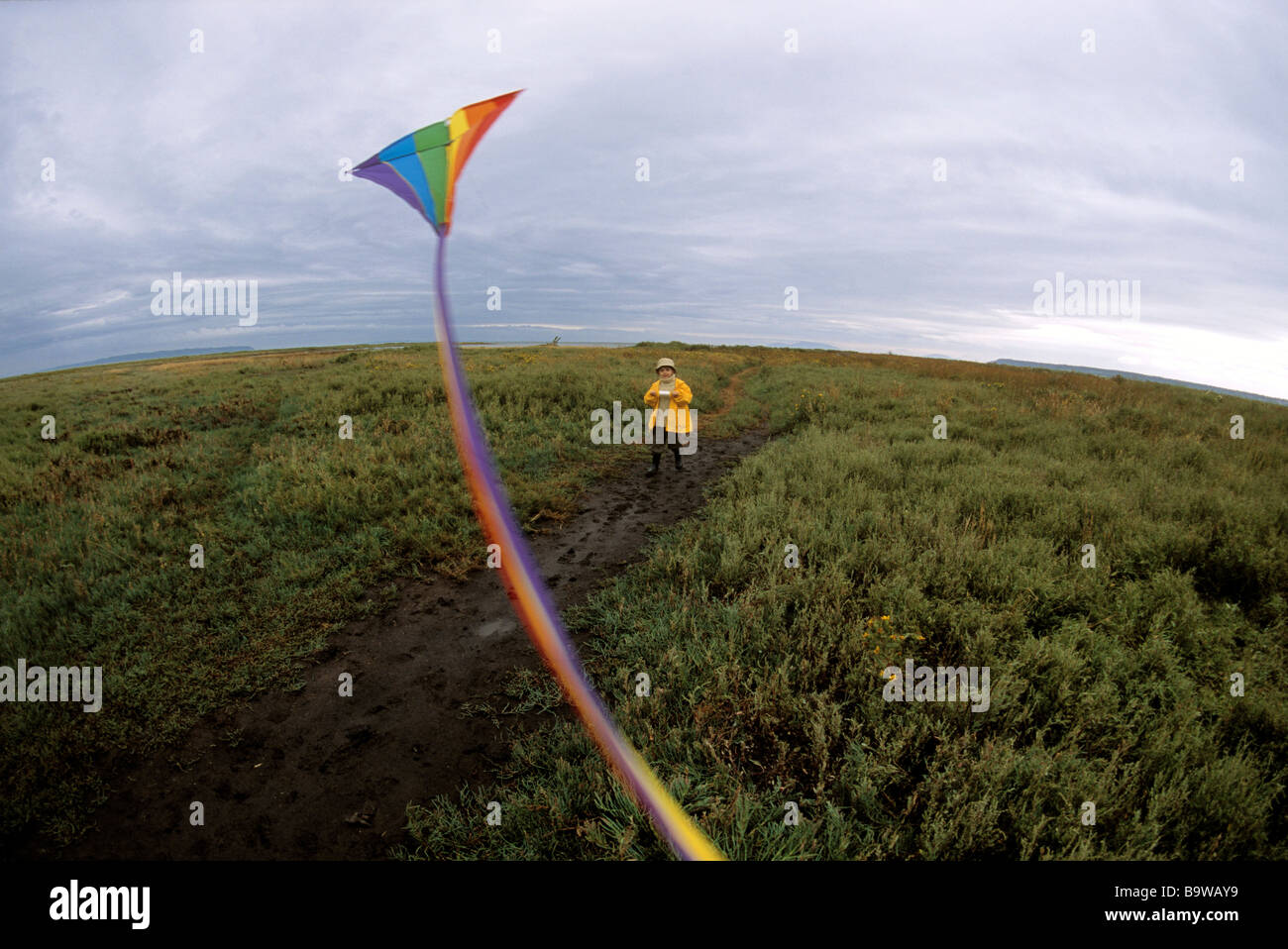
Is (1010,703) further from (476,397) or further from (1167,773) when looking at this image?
(476,397)

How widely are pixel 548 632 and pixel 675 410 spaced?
6.59 m

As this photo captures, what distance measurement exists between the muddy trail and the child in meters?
5.27

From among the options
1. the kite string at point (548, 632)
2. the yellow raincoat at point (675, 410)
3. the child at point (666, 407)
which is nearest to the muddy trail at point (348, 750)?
the kite string at point (548, 632)

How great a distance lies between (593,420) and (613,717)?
1084cm

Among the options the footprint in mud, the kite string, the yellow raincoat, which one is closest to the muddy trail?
the footprint in mud

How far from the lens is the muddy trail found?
321cm

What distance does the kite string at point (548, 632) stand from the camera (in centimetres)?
281

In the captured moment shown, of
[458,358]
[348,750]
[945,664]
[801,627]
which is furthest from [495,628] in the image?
[945,664]

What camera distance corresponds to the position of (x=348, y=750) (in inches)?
152

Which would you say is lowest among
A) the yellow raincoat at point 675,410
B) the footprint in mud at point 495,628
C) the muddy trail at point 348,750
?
the muddy trail at point 348,750

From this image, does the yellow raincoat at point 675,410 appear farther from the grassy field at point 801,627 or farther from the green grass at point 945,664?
the green grass at point 945,664

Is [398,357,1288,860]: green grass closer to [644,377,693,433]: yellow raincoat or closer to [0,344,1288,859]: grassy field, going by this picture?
[0,344,1288,859]: grassy field

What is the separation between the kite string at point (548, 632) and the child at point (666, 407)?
3451 mm

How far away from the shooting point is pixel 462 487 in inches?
331
